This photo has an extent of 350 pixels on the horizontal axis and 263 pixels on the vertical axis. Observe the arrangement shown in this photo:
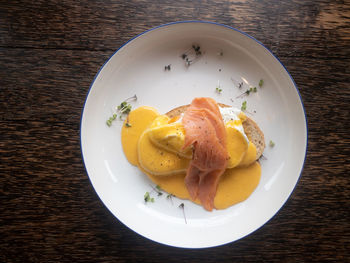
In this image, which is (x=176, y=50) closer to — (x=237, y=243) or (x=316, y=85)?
(x=316, y=85)

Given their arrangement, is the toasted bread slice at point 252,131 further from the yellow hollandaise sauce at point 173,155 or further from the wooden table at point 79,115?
the wooden table at point 79,115

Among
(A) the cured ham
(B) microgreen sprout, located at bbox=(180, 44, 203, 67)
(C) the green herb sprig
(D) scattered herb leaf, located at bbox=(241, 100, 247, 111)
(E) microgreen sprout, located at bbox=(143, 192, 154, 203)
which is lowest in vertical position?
(E) microgreen sprout, located at bbox=(143, 192, 154, 203)

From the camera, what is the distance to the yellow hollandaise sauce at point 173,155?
1.79 m

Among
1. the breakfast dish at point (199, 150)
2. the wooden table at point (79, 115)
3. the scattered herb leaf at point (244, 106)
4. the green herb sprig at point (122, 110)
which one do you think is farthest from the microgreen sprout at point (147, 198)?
the scattered herb leaf at point (244, 106)

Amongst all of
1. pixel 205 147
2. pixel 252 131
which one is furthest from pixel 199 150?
pixel 252 131

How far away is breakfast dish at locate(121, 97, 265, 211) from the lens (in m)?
1.78

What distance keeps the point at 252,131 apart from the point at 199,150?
0.45 metres

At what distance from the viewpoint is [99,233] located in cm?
196

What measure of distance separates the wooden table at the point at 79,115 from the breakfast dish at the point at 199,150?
364mm

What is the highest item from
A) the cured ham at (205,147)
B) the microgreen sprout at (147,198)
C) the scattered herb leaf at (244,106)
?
the scattered herb leaf at (244,106)

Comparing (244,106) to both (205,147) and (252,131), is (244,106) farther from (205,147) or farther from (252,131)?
(205,147)

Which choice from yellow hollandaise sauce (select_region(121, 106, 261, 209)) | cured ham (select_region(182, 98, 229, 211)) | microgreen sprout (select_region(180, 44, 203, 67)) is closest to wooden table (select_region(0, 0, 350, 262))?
microgreen sprout (select_region(180, 44, 203, 67))

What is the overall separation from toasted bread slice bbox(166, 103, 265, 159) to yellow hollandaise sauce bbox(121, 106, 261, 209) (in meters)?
0.08

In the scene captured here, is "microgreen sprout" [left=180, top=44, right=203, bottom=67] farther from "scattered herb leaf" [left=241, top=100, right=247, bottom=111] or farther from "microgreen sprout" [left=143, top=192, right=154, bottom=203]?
"microgreen sprout" [left=143, top=192, right=154, bottom=203]
